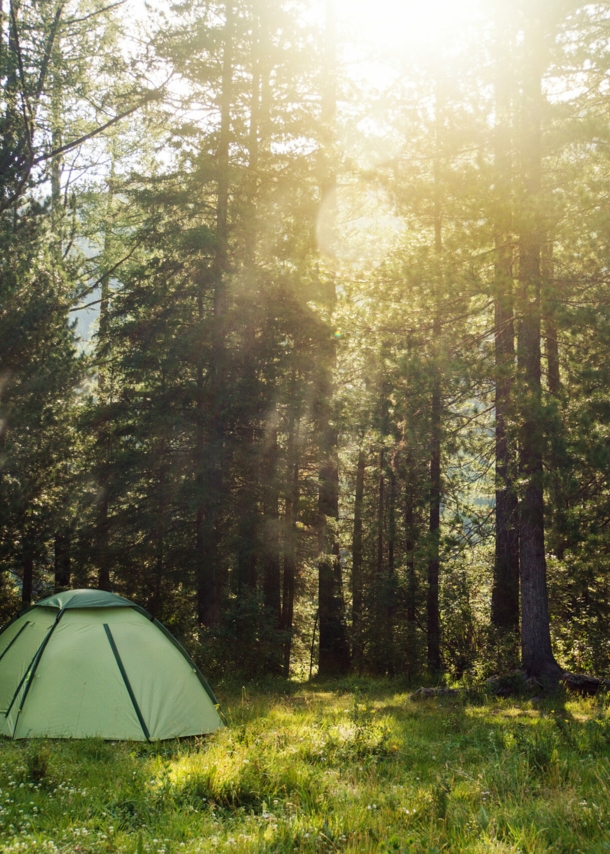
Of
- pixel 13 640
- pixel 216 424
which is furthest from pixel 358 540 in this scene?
pixel 13 640

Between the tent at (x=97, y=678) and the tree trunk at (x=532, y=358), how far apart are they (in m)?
5.65

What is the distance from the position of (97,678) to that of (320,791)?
415 cm

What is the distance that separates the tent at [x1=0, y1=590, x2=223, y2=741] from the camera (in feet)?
26.9

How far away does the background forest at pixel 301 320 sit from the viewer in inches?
463

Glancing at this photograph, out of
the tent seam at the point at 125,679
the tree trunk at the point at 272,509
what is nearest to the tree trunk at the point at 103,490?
the tree trunk at the point at 272,509

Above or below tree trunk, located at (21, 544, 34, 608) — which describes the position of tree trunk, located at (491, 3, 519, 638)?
above

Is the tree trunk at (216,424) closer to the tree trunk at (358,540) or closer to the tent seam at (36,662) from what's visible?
the tree trunk at (358,540)

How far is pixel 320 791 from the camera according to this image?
5.33 metres

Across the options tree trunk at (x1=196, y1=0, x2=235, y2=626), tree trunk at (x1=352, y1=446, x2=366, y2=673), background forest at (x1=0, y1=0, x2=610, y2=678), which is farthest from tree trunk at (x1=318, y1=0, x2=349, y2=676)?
tree trunk at (x1=352, y1=446, x2=366, y2=673)

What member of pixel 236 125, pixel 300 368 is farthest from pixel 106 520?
pixel 236 125

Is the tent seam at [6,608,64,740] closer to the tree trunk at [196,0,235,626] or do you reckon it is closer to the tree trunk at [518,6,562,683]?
the tree trunk at [196,0,235,626]

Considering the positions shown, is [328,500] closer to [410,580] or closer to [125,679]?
[410,580]

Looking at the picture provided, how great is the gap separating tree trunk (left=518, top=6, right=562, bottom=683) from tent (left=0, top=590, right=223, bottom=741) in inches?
222

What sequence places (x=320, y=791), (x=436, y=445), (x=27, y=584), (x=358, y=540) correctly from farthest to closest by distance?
(x=358, y=540) < (x=27, y=584) < (x=436, y=445) < (x=320, y=791)
